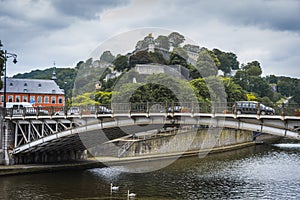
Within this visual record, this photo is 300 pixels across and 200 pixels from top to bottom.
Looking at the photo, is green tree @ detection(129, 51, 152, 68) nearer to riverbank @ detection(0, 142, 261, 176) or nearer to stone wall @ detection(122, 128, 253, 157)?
stone wall @ detection(122, 128, 253, 157)

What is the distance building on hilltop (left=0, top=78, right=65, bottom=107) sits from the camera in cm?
9047

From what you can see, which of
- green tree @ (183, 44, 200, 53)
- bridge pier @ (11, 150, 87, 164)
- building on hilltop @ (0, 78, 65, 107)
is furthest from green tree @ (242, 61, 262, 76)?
bridge pier @ (11, 150, 87, 164)

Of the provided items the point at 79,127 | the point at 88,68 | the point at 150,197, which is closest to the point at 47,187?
the point at 79,127

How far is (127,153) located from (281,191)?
76.5 ft

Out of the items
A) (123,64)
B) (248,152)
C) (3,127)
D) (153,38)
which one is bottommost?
(248,152)

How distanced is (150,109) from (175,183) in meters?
6.98

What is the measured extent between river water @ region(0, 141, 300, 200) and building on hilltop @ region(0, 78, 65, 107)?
49.4 metres

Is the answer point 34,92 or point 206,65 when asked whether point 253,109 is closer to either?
point 34,92

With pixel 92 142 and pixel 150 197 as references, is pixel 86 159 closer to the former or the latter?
pixel 92 142

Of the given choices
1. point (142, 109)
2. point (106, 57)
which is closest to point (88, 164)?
point (142, 109)

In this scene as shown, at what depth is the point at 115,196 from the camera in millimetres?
32719

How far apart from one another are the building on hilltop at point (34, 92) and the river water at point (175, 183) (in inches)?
1946

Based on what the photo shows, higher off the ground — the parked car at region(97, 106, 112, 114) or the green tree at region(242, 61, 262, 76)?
the green tree at region(242, 61, 262, 76)

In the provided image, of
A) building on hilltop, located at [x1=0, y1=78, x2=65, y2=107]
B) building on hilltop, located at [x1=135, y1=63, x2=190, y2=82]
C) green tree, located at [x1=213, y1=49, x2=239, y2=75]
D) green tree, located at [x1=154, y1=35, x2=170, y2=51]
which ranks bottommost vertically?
building on hilltop, located at [x1=0, y1=78, x2=65, y2=107]
